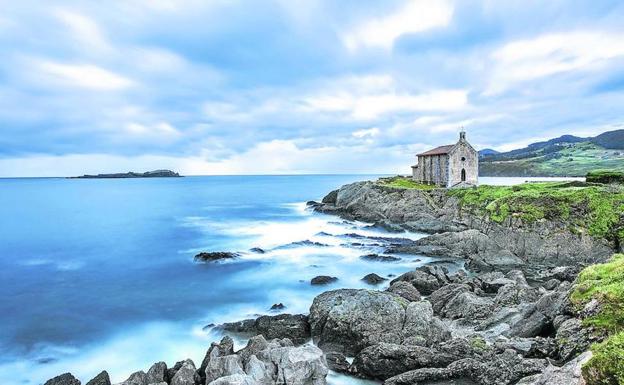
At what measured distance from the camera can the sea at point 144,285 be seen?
789 inches

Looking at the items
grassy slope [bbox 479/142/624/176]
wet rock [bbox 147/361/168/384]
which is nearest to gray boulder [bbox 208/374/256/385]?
wet rock [bbox 147/361/168/384]

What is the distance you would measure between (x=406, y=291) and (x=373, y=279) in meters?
6.22

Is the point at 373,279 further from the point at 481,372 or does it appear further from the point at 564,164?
the point at 564,164

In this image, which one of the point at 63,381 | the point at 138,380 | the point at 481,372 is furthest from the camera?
the point at 63,381

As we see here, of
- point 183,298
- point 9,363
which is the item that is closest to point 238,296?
point 183,298

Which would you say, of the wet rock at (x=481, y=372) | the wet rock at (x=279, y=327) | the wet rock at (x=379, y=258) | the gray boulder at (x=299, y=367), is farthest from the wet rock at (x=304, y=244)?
the wet rock at (x=481, y=372)

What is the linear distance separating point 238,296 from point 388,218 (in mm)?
31133

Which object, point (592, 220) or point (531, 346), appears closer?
point (531, 346)

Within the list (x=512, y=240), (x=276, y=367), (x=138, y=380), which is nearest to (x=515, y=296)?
(x=276, y=367)

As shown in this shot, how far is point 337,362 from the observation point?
15805mm

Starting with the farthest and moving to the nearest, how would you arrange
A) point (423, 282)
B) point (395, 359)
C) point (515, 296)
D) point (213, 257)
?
point (213, 257) < point (423, 282) < point (515, 296) < point (395, 359)

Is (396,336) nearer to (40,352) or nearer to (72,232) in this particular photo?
(40,352)

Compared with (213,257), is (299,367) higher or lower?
higher

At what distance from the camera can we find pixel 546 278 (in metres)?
28.6
